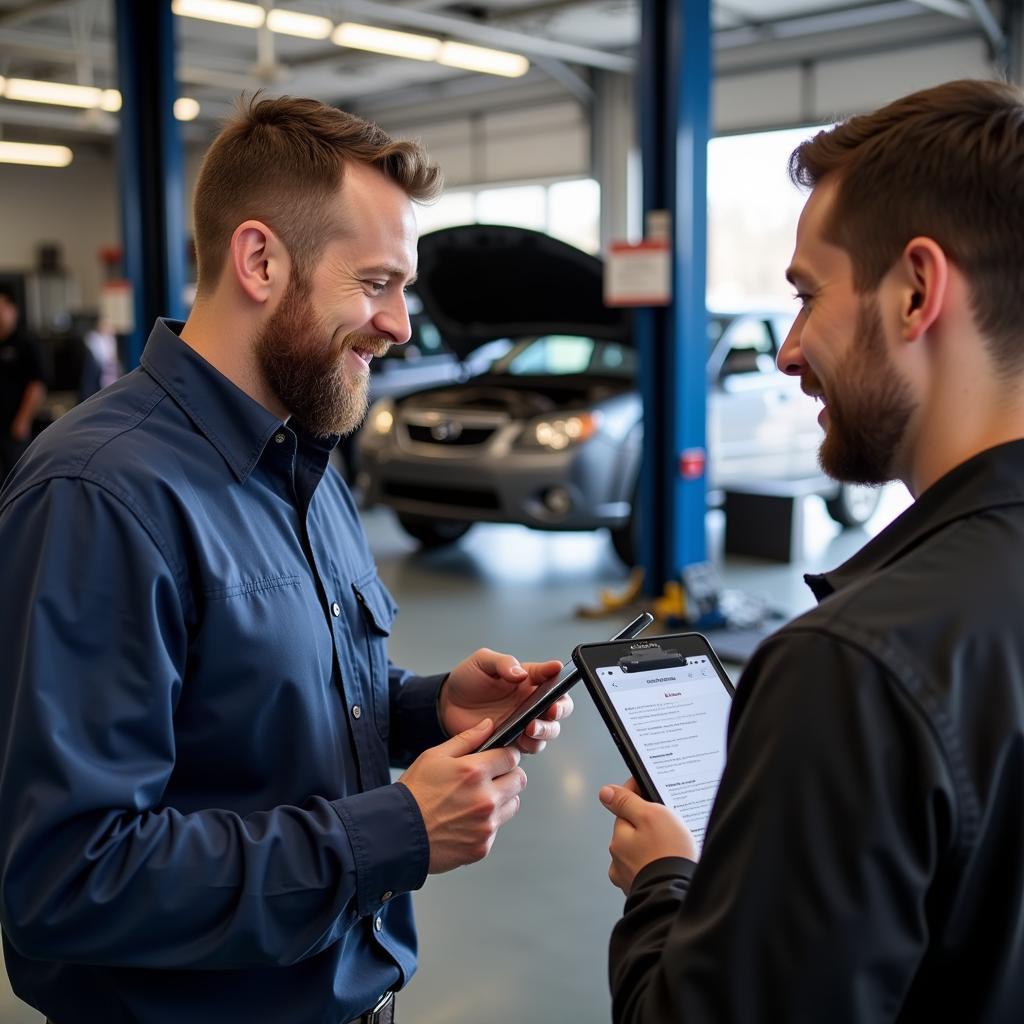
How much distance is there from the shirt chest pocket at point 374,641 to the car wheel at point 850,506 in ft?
20.3

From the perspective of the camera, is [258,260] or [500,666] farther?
[500,666]

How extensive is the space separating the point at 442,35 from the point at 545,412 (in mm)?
7053

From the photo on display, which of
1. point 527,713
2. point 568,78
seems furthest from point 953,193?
point 568,78

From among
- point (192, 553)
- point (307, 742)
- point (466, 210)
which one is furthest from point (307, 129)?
point (466, 210)

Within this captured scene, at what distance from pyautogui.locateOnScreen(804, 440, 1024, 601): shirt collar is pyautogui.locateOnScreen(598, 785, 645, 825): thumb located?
360 mm

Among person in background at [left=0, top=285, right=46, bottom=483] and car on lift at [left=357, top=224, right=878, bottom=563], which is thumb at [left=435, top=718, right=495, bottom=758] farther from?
person in background at [left=0, top=285, right=46, bottom=483]

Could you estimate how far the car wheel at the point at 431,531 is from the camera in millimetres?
7098

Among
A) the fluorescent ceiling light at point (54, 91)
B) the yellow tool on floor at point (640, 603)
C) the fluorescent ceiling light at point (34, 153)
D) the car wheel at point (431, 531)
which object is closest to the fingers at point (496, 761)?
the yellow tool on floor at point (640, 603)

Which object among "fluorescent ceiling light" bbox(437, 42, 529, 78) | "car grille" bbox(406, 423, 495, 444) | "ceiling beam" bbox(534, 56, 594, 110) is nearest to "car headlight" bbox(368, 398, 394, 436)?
"car grille" bbox(406, 423, 495, 444)

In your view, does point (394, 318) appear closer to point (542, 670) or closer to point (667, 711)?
point (542, 670)

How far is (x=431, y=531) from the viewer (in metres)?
7.15

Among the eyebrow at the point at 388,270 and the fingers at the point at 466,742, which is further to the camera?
the eyebrow at the point at 388,270

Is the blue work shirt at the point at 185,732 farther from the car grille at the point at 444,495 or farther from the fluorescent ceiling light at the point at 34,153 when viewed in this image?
the fluorescent ceiling light at the point at 34,153

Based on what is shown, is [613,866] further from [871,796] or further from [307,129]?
[307,129]
